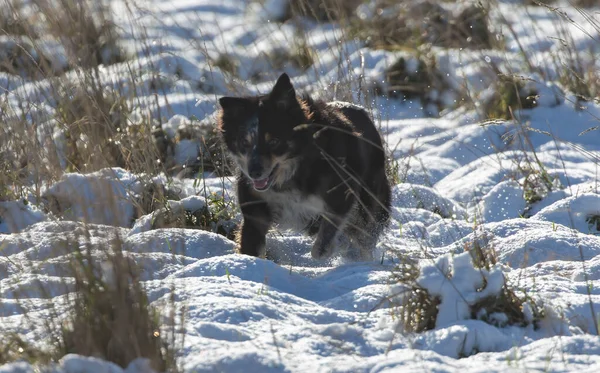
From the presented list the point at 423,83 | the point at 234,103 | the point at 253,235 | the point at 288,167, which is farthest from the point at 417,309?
the point at 423,83

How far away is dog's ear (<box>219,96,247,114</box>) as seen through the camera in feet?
16.7

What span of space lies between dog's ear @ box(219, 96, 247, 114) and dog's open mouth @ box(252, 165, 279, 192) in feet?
1.37

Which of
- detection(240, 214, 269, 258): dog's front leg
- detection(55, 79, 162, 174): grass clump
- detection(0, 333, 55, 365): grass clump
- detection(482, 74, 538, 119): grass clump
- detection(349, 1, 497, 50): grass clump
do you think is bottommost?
detection(240, 214, 269, 258): dog's front leg

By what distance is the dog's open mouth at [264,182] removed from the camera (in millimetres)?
5012

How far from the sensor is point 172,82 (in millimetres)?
8547

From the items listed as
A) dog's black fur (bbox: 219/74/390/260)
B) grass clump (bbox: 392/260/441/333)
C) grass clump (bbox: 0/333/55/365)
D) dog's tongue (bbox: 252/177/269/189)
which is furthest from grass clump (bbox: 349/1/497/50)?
grass clump (bbox: 0/333/55/365)

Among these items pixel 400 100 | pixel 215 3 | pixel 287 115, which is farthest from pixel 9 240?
pixel 215 3


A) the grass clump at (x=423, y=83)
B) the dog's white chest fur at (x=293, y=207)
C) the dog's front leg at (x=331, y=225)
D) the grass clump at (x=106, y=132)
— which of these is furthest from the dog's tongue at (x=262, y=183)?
the grass clump at (x=423, y=83)

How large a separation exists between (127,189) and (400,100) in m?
4.31

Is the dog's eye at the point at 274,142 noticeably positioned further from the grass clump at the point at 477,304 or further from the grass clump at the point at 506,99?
the grass clump at the point at 506,99

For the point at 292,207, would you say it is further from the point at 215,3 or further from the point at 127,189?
the point at 215,3

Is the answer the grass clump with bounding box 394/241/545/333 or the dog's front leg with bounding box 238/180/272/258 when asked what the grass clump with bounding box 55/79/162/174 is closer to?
the dog's front leg with bounding box 238/180/272/258

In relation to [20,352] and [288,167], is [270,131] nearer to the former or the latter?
[288,167]

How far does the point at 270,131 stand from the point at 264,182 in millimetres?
298
